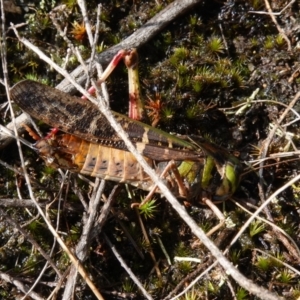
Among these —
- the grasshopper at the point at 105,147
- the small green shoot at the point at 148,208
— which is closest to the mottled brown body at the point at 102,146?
the grasshopper at the point at 105,147

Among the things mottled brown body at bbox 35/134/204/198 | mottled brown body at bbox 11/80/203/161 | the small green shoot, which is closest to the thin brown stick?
mottled brown body at bbox 11/80/203/161

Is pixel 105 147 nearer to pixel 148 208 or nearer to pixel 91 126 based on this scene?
pixel 91 126

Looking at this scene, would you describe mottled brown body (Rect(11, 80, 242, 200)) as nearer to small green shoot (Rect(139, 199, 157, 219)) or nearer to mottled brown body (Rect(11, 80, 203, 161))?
mottled brown body (Rect(11, 80, 203, 161))

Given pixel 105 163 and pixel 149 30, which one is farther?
pixel 149 30

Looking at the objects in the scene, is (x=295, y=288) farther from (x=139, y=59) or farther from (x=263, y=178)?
(x=139, y=59)

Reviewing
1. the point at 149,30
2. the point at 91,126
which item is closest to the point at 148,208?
the point at 91,126

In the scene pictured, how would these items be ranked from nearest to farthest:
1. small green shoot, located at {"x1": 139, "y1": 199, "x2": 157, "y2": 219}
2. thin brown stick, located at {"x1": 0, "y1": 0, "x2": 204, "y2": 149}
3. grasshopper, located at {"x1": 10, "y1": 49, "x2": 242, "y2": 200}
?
1. grasshopper, located at {"x1": 10, "y1": 49, "x2": 242, "y2": 200}
2. small green shoot, located at {"x1": 139, "y1": 199, "x2": 157, "y2": 219}
3. thin brown stick, located at {"x1": 0, "y1": 0, "x2": 204, "y2": 149}

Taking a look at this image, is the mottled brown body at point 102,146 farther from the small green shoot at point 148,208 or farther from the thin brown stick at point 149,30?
the thin brown stick at point 149,30

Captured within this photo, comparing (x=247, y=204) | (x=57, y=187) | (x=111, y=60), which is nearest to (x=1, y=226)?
(x=57, y=187)
